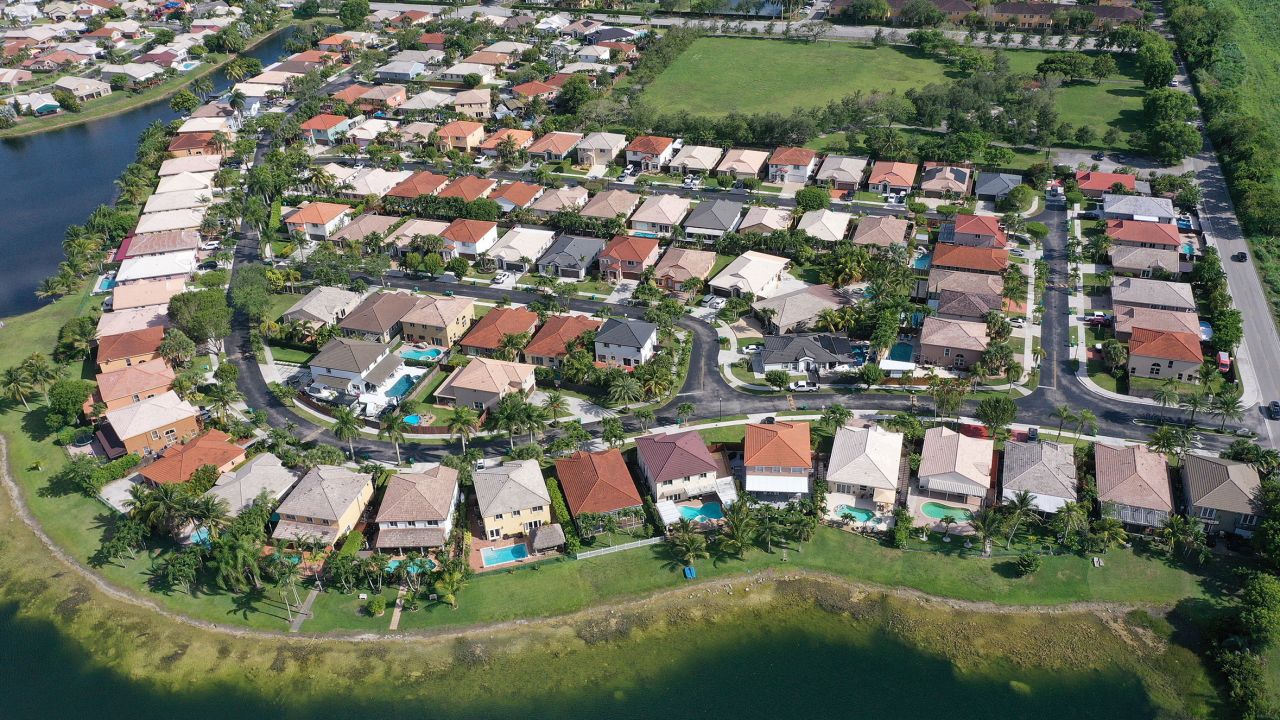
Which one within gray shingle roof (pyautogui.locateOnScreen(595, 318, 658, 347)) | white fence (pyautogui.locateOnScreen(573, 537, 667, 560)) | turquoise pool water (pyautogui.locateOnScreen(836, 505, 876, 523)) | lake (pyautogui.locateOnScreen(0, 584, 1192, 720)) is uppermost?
gray shingle roof (pyautogui.locateOnScreen(595, 318, 658, 347))

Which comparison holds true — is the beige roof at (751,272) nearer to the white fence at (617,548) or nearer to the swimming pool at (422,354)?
the swimming pool at (422,354)

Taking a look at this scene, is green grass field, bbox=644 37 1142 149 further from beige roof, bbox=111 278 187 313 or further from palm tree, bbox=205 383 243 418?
palm tree, bbox=205 383 243 418

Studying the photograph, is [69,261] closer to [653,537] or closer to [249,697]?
[249,697]

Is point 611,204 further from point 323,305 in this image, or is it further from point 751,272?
point 323,305

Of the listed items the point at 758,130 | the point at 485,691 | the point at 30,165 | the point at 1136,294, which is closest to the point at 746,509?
the point at 485,691

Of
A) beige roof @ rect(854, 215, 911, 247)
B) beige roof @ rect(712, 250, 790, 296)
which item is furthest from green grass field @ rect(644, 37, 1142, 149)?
beige roof @ rect(712, 250, 790, 296)
